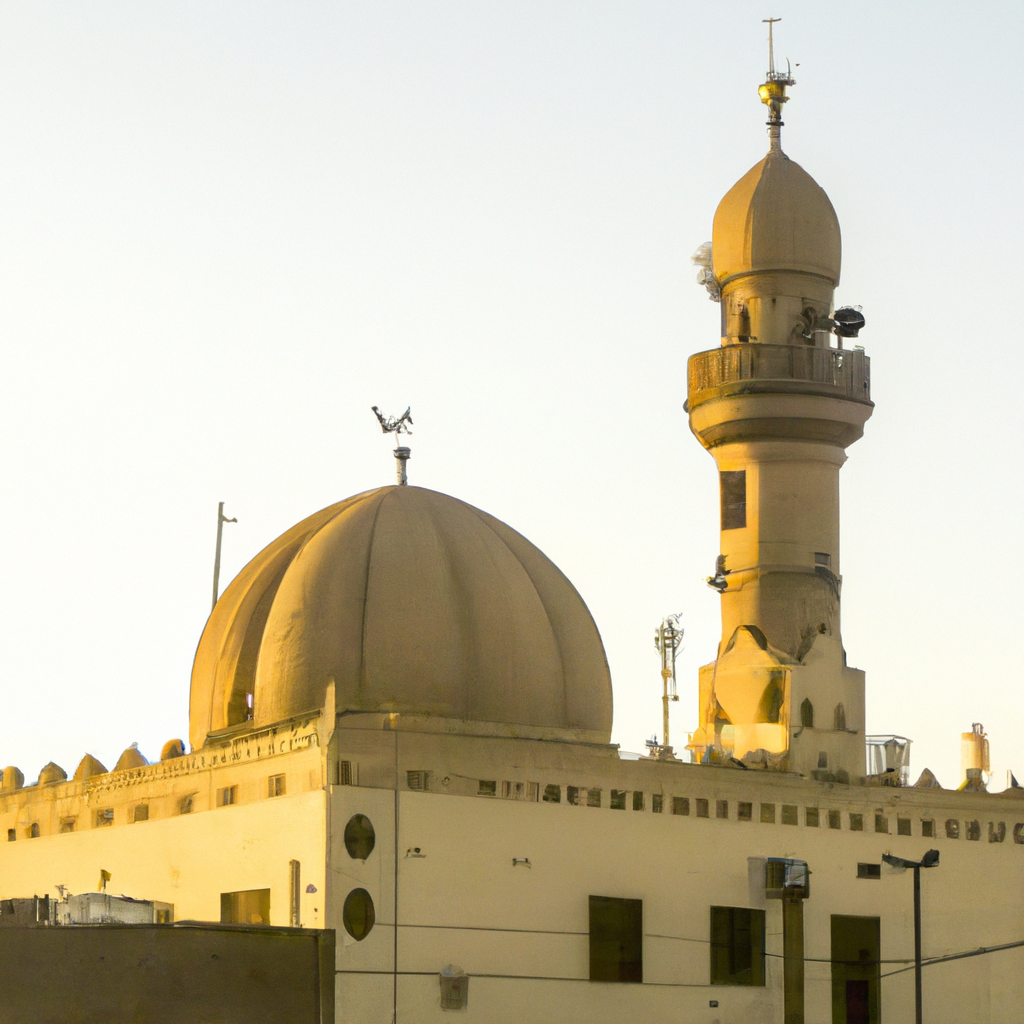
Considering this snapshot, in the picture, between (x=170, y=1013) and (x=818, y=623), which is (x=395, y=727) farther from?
(x=818, y=623)

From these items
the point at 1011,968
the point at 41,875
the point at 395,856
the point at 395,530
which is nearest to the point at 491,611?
the point at 395,530

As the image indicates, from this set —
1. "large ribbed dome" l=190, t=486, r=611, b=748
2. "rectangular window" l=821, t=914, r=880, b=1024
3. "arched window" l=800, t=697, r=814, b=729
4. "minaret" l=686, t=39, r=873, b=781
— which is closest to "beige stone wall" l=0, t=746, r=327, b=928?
"large ribbed dome" l=190, t=486, r=611, b=748

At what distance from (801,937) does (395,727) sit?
7269mm

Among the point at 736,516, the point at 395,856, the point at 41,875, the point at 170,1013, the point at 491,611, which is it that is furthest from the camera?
the point at 736,516

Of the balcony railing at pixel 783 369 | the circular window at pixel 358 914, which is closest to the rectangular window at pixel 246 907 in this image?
the circular window at pixel 358 914

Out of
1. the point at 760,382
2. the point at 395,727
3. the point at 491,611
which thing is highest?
the point at 760,382

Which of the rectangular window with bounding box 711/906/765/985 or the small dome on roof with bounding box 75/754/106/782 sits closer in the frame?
the rectangular window with bounding box 711/906/765/985

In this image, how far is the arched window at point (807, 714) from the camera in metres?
32.8

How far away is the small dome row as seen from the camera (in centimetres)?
3117

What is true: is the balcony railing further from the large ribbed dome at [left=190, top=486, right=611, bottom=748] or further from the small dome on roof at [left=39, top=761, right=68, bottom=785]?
the small dome on roof at [left=39, top=761, right=68, bottom=785]

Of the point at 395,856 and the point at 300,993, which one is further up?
the point at 395,856

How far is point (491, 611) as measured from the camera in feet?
96.1

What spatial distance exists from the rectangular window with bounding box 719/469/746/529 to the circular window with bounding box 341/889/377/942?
1096 cm

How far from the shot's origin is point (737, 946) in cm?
2966
